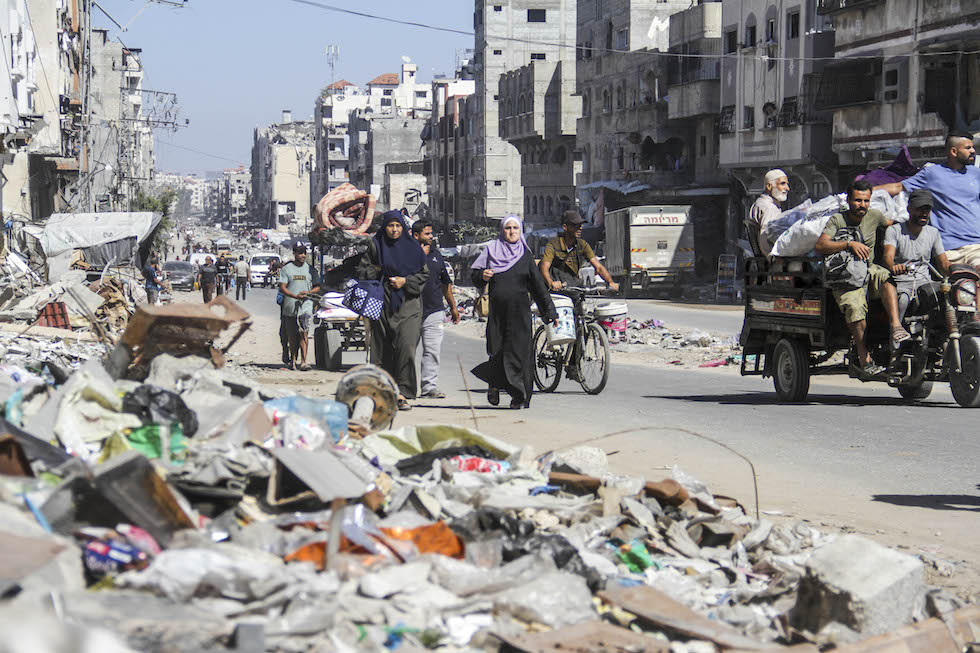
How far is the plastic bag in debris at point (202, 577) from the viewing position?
4.57 m

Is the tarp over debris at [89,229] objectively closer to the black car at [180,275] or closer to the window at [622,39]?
the black car at [180,275]

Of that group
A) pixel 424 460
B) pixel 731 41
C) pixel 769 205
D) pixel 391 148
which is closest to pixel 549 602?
pixel 424 460

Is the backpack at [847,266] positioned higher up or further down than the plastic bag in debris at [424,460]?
higher up

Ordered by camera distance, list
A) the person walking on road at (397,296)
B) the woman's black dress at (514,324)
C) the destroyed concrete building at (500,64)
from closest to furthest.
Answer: the woman's black dress at (514,324), the person walking on road at (397,296), the destroyed concrete building at (500,64)

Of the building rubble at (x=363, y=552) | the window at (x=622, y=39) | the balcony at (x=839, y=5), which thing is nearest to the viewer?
the building rubble at (x=363, y=552)

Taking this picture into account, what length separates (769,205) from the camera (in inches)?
508

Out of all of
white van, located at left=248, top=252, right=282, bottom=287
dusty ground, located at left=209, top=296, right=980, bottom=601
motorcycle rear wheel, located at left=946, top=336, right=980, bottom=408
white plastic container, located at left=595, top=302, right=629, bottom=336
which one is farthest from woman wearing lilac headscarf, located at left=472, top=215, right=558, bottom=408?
white van, located at left=248, top=252, right=282, bottom=287

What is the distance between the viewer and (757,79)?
47031 mm

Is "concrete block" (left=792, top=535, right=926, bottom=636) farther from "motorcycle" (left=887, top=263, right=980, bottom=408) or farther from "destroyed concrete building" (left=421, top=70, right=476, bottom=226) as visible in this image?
"destroyed concrete building" (left=421, top=70, right=476, bottom=226)

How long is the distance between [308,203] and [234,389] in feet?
619

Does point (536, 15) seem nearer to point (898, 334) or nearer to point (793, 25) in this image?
point (793, 25)

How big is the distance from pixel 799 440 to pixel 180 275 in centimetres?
5509

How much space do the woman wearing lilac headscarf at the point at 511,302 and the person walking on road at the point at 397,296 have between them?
2.12ft

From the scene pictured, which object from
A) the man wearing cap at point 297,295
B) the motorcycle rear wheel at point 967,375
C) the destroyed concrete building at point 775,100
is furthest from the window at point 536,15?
the motorcycle rear wheel at point 967,375
